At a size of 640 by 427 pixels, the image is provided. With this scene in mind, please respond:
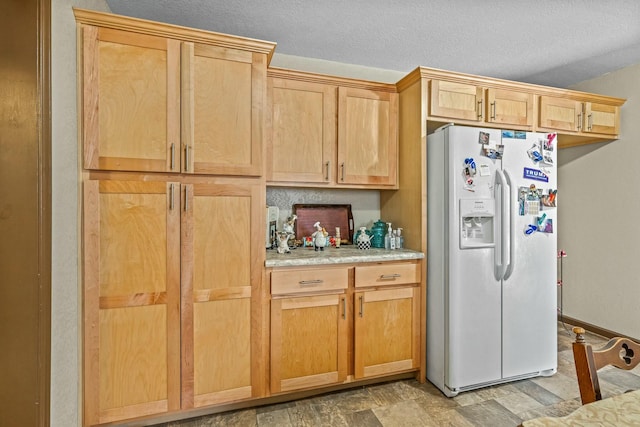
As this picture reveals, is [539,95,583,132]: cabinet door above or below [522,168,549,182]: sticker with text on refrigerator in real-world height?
above

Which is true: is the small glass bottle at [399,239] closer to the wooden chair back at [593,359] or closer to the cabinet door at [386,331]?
the cabinet door at [386,331]

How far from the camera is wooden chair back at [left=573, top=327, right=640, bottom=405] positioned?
3.53ft

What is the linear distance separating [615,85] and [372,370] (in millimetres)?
3365

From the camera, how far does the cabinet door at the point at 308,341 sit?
7.13ft

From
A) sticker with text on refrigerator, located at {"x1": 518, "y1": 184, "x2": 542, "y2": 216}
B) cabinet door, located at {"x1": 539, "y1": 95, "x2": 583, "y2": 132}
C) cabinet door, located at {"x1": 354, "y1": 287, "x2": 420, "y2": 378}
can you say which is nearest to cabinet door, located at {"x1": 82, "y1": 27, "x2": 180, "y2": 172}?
cabinet door, located at {"x1": 354, "y1": 287, "x2": 420, "y2": 378}

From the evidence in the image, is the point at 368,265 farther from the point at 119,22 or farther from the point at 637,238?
the point at 637,238

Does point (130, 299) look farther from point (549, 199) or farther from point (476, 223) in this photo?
point (549, 199)

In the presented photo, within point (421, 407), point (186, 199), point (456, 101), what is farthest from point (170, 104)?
point (421, 407)

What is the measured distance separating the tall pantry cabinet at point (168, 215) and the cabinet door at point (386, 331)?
2.22ft

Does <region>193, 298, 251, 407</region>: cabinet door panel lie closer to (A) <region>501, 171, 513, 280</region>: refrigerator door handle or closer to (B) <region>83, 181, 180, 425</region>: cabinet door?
(B) <region>83, 181, 180, 425</region>: cabinet door

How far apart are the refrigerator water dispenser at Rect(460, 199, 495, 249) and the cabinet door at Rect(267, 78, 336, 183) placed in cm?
97

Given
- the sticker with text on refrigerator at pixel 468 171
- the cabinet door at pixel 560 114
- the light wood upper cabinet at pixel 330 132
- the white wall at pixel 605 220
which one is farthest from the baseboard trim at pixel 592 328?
the light wood upper cabinet at pixel 330 132

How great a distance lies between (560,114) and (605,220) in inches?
47.7

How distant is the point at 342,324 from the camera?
2.31m
